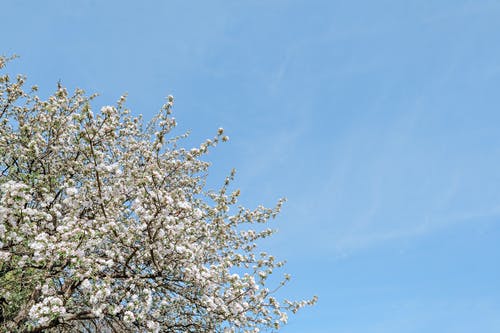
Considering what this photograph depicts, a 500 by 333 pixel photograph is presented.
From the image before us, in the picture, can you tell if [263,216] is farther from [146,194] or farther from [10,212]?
[10,212]

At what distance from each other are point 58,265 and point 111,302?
152 cm

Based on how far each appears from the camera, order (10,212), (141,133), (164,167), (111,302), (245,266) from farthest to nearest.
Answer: (141,133), (245,266), (164,167), (111,302), (10,212)

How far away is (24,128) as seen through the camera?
37.8ft

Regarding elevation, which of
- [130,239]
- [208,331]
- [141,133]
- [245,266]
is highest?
[141,133]

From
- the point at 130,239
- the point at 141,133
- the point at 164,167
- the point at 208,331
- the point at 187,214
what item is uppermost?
the point at 141,133

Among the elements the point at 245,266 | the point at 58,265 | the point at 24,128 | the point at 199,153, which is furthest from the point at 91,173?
the point at 245,266

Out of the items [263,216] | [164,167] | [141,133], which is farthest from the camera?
[141,133]

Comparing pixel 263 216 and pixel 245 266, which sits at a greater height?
pixel 263 216

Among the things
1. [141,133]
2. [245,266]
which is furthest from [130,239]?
[141,133]

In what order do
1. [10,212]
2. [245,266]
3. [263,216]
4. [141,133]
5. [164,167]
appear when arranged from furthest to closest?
1. [141,133]
2. [263,216]
3. [245,266]
4. [164,167]
5. [10,212]

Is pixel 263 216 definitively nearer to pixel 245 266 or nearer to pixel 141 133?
pixel 245 266

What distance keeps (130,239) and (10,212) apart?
2.22 meters

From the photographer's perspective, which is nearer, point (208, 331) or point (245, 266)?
point (208, 331)

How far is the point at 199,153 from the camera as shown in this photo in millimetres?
9789
